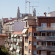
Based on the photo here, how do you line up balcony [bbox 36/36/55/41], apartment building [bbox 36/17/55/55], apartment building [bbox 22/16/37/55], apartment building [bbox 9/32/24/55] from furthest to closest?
apartment building [bbox 9/32/24/55]
apartment building [bbox 22/16/37/55]
apartment building [bbox 36/17/55/55]
balcony [bbox 36/36/55/41]

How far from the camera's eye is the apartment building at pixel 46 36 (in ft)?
120

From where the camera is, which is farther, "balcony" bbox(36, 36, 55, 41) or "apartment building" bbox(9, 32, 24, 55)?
"apartment building" bbox(9, 32, 24, 55)

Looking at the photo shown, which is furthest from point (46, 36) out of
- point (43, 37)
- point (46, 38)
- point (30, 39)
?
point (30, 39)

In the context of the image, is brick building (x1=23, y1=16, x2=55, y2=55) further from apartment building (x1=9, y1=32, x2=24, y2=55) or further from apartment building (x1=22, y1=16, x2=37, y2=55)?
apartment building (x1=9, y1=32, x2=24, y2=55)

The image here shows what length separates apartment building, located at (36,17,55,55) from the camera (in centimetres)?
3656

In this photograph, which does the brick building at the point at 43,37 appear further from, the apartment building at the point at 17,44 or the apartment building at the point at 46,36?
the apartment building at the point at 17,44

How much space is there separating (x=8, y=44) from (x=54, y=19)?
23.9 m

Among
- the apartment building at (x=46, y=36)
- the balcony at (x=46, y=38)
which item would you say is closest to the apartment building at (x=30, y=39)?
the apartment building at (x=46, y=36)

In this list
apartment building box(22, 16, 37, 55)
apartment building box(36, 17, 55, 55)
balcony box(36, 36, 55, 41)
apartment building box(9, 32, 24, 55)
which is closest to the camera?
balcony box(36, 36, 55, 41)

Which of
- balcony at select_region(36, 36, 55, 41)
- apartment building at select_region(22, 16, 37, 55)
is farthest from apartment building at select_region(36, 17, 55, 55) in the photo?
apartment building at select_region(22, 16, 37, 55)

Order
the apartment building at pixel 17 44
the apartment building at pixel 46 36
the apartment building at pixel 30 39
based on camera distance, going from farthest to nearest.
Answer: the apartment building at pixel 17 44
the apartment building at pixel 30 39
the apartment building at pixel 46 36

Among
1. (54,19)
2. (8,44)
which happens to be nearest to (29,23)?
(54,19)

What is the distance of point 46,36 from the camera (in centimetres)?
3681

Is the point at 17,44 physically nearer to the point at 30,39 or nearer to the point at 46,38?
the point at 30,39
